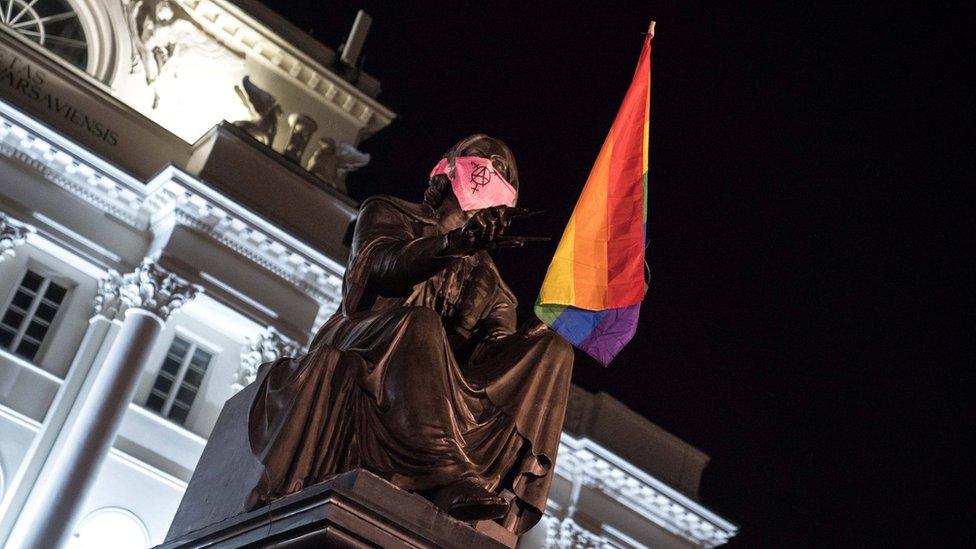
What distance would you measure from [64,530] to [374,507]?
15113 mm

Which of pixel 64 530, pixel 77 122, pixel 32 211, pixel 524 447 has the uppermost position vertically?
pixel 77 122

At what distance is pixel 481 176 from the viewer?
17.6ft

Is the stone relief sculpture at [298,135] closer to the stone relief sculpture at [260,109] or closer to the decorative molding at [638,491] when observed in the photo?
the stone relief sculpture at [260,109]

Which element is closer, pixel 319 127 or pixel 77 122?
pixel 77 122

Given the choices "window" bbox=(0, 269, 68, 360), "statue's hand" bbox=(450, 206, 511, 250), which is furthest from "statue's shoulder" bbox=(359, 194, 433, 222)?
"window" bbox=(0, 269, 68, 360)

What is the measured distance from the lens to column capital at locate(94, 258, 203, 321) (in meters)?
20.1

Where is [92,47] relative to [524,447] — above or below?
above

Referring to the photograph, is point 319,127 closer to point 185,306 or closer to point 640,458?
point 185,306

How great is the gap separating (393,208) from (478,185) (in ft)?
1.30

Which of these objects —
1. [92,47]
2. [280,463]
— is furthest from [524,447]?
[92,47]

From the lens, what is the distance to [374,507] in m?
3.72

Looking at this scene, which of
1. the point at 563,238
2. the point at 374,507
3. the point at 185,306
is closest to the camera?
the point at 374,507

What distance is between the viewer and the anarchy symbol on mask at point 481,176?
5359 mm

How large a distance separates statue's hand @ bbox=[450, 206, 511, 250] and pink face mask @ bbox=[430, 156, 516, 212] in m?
0.93
